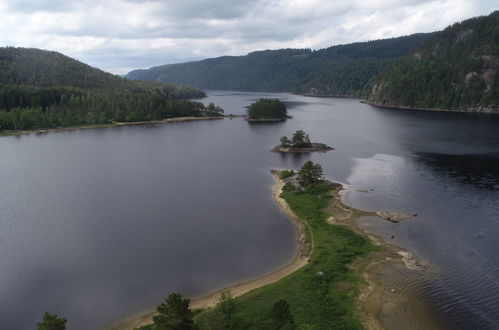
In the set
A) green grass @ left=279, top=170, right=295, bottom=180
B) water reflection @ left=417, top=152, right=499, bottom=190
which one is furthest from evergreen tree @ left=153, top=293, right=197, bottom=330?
water reflection @ left=417, top=152, right=499, bottom=190

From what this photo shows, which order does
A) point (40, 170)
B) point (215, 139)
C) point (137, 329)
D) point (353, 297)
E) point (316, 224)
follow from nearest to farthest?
point (137, 329), point (353, 297), point (316, 224), point (40, 170), point (215, 139)

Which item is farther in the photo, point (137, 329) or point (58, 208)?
point (58, 208)

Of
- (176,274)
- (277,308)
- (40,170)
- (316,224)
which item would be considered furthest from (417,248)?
(40,170)

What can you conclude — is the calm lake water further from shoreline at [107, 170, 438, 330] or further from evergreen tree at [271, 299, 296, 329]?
evergreen tree at [271, 299, 296, 329]

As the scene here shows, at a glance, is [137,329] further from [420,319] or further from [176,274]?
[420,319]

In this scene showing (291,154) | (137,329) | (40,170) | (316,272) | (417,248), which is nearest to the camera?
(137,329)

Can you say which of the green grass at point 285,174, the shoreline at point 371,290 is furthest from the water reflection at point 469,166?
the shoreline at point 371,290
